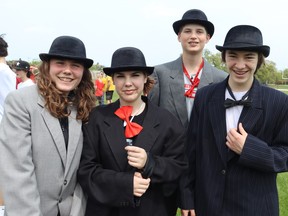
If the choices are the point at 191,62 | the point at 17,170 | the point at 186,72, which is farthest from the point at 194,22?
the point at 17,170

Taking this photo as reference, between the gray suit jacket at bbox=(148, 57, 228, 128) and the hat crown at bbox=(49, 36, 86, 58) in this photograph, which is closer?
the hat crown at bbox=(49, 36, 86, 58)

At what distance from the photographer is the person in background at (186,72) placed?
12.0 feet

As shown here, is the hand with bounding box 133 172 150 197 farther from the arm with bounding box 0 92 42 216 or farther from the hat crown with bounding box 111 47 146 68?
the hat crown with bounding box 111 47 146 68

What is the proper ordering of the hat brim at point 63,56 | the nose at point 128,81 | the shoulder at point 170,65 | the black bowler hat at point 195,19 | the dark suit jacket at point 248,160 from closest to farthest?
1. the dark suit jacket at point 248,160
2. the hat brim at point 63,56
3. the nose at point 128,81
4. the black bowler hat at point 195,19
5. the shoulder at point 170,65

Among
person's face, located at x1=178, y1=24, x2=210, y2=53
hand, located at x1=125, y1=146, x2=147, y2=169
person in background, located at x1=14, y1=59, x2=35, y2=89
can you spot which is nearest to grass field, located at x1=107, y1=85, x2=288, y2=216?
person's face, located at x1=178, y1=24, x2=210, y2=53

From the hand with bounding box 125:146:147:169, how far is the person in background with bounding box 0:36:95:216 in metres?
0.48

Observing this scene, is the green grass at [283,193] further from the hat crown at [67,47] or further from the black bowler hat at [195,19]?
the hat crown at [67,47]

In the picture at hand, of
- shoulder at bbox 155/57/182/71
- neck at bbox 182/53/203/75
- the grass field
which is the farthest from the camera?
the grass field

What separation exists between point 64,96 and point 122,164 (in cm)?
74

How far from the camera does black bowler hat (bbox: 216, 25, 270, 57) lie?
2.62 m

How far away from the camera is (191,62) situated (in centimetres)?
381

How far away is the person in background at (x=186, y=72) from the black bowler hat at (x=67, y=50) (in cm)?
126

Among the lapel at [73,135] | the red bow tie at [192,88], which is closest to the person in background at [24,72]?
the red bow tie at [192,88]

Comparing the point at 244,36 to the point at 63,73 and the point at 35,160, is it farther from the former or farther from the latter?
the point at 35,160
